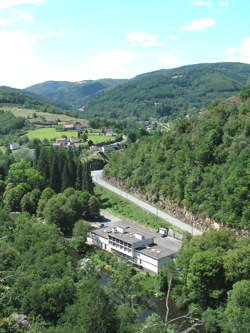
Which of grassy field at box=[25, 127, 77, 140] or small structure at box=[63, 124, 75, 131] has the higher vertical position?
small structure at box=[63, 124, 75, 131]

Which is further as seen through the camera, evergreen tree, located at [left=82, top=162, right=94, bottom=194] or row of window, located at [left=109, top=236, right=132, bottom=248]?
evergreen tree, located at [left=82, top=162, right=94, bottom=194]

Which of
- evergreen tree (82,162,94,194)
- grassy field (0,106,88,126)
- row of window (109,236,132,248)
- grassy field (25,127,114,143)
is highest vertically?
grassy field (0,106,88,126)

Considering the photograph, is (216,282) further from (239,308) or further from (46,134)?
(46,134)

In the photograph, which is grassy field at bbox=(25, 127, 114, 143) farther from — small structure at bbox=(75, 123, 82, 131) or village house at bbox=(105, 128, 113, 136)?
small structure at bbox=(75, 123, 82, 131)

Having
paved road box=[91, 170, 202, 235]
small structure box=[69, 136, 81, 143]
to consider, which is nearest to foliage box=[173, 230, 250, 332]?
paved road box=[91, 170, 202, 235]

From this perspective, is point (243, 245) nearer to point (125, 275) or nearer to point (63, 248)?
point (125, 275)

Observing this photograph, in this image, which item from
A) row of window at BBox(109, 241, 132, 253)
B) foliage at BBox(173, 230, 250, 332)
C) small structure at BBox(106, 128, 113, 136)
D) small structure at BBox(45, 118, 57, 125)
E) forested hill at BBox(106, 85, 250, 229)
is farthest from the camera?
small structure at BBox(45, 118, 57, 125)

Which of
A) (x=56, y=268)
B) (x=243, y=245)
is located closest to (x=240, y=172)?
(x=243, y=245)

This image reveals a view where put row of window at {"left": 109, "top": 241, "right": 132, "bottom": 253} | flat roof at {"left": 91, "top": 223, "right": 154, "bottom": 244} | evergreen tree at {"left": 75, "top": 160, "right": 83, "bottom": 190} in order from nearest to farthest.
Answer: row of window at {"left": 109, "top": 241, "right": 132, "bottom": 253} < flat roof at {"left": 91, "top": 223, "right": 154, "bottom": 244} < evergreen tree at {"left": 75, "top": 160, "right": 83, "bottom": 190}
